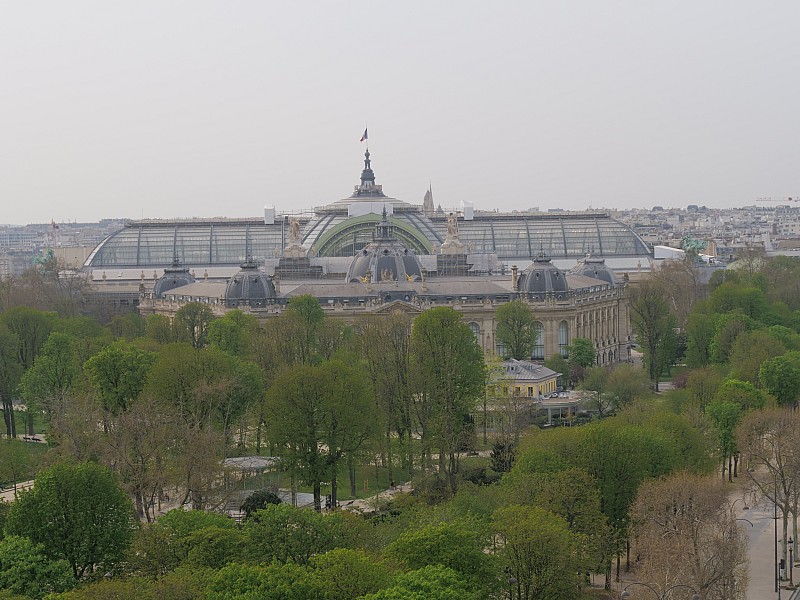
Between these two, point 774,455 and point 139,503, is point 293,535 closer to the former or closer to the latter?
point 139,503

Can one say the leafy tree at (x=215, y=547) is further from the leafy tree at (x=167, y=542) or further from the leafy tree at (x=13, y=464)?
the leafy tree at (x=13, y=464)

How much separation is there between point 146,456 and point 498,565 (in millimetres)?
19601

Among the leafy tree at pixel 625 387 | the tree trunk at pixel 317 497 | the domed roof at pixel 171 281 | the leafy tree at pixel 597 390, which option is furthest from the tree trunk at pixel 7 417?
the domed roof at pixel 171 281

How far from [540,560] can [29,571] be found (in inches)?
684

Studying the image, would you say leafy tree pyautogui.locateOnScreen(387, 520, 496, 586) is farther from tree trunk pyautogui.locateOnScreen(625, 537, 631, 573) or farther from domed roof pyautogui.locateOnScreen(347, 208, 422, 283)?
domed roof pyautogui.locateOnScreen(347, 208, 422, 283)

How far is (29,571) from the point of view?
173 ft

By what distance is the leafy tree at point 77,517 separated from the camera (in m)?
56.2

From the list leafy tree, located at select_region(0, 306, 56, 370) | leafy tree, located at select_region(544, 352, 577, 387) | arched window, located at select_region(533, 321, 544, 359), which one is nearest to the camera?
leafy tree, located at select_region(0, 306, 56, 370)

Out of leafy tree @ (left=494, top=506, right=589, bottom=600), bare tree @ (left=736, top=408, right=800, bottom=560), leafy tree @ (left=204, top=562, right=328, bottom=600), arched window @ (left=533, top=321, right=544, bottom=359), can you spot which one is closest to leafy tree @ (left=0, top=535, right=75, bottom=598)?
leafy tree @ (left=204, top=562, right=328, bottom=600)

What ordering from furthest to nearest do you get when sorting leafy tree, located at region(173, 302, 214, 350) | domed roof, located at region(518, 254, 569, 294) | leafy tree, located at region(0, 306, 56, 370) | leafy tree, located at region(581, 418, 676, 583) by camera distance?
domed roof, located at region(518, 254, 569, 294) < leafy tree, located at region(173, 302, 214, 350) < leafy tree, located at region(0, 306, 56, 370) < leafy tree, located at region(581, 418, 676, 583)

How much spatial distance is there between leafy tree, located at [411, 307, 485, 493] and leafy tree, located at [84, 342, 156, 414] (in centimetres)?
1483

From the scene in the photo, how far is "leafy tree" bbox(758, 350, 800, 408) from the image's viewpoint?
94.2 m

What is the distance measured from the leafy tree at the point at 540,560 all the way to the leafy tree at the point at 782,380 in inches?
1644

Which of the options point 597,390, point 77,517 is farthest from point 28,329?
point 77,517
